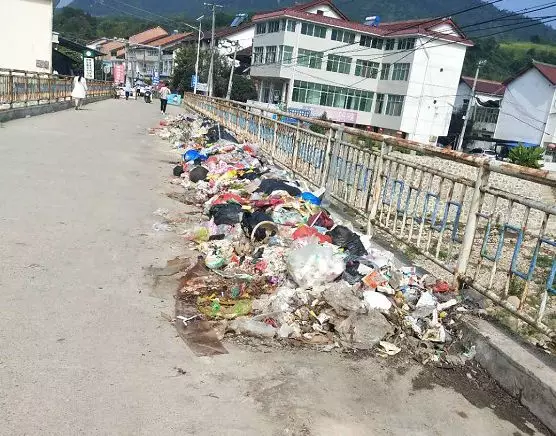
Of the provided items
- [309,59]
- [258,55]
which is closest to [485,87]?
[309,59]

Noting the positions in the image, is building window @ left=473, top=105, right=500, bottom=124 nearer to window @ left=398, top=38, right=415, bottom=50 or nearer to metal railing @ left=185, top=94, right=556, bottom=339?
window @ left=398, top=38, right=415, bottom=50

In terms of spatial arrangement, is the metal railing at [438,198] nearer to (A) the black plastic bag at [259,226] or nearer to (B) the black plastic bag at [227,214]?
(A) the black plastic bag at [259,226]

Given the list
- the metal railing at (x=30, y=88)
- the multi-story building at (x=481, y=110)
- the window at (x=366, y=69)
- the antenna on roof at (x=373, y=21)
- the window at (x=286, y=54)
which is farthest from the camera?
the multi-story building at (x=481, y=110)

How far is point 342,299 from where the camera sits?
3.76 metres

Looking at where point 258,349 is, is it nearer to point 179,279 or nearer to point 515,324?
point 179,279

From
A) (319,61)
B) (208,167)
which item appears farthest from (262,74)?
A: (208,167)

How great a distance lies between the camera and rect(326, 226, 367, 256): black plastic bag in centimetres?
481

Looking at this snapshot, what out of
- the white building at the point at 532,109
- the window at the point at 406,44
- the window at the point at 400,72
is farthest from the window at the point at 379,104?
the white building at the point at 532,109

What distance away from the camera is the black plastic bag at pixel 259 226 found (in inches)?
206

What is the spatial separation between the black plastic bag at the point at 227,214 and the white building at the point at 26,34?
2943 cm

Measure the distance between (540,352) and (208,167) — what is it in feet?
23.1

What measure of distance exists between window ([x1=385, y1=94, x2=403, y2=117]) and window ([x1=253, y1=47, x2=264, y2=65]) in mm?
15117

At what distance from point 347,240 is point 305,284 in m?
1.02

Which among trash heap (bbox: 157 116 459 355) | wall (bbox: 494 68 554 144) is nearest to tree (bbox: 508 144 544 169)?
wall (bbox: 494 68 554 144)
